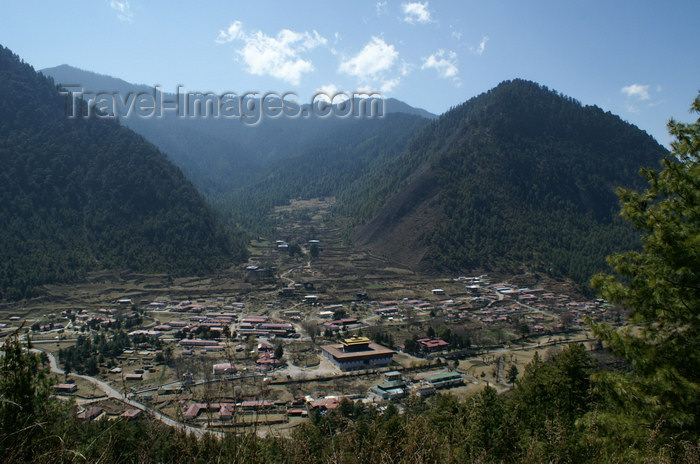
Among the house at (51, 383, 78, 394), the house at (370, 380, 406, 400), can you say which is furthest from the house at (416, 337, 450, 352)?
the house at (51, 383, 78, 394)

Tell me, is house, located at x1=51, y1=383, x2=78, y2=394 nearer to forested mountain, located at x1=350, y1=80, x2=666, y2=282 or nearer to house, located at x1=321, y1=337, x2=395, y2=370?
house, located at x1=321, y1=337, x2=395, y2=370

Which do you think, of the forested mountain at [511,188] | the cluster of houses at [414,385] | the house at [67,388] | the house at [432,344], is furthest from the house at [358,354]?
the forested mountain at [511,188]

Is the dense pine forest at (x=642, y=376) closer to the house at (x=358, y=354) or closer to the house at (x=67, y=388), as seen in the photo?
the house at (x=67, y=388)

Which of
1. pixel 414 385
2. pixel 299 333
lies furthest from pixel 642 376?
pixel 299 333

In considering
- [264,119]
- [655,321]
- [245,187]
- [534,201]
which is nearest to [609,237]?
[534,201]

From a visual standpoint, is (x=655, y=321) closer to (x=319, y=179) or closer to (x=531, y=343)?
(x=531, y=343)
